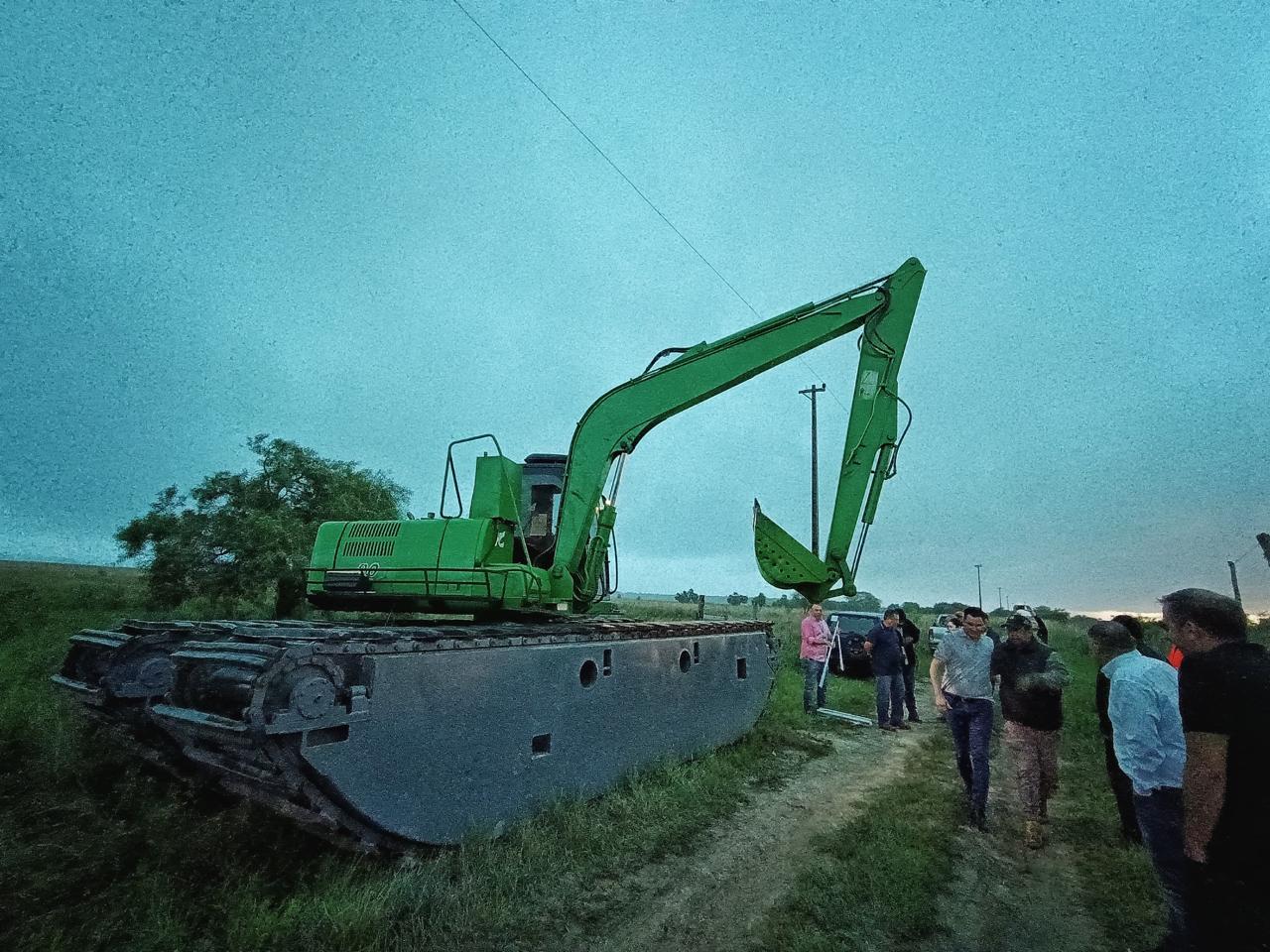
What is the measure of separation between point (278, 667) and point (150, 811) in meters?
2.64

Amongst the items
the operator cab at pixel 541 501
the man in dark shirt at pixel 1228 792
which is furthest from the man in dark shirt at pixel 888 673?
the man in dark shirt at pixel 1228 792

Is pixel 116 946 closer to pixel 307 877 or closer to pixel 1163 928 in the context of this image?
pixel 307 877

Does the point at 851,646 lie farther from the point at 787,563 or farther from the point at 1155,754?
the point at 1155,754

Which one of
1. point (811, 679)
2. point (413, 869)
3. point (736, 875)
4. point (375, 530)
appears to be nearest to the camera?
point (413, 869)

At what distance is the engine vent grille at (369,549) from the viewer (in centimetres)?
589

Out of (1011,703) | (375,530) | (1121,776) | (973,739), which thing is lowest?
(1121,776)

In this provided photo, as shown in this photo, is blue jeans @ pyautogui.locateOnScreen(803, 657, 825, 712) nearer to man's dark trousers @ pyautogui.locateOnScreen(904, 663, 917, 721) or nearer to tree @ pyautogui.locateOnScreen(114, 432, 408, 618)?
man's dark trousers @ pyautogui.locateOnScreen(904, 663, 917, 721)

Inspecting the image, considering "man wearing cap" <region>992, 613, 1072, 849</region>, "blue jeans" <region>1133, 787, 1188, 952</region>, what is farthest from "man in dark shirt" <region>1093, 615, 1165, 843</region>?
"blue jeans" <region>1133, 787, 1188, 952</region>

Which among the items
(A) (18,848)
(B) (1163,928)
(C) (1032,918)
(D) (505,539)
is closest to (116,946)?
(A) (18,848)

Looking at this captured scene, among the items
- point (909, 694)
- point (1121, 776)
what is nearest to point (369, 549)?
point (1121, 776)

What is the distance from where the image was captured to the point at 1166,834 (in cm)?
327

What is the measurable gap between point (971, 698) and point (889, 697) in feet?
14.7

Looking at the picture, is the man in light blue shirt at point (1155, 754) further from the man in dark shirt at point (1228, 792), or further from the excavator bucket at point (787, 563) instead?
the excavator bucket at point (787, 563)

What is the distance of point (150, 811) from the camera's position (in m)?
4.66
